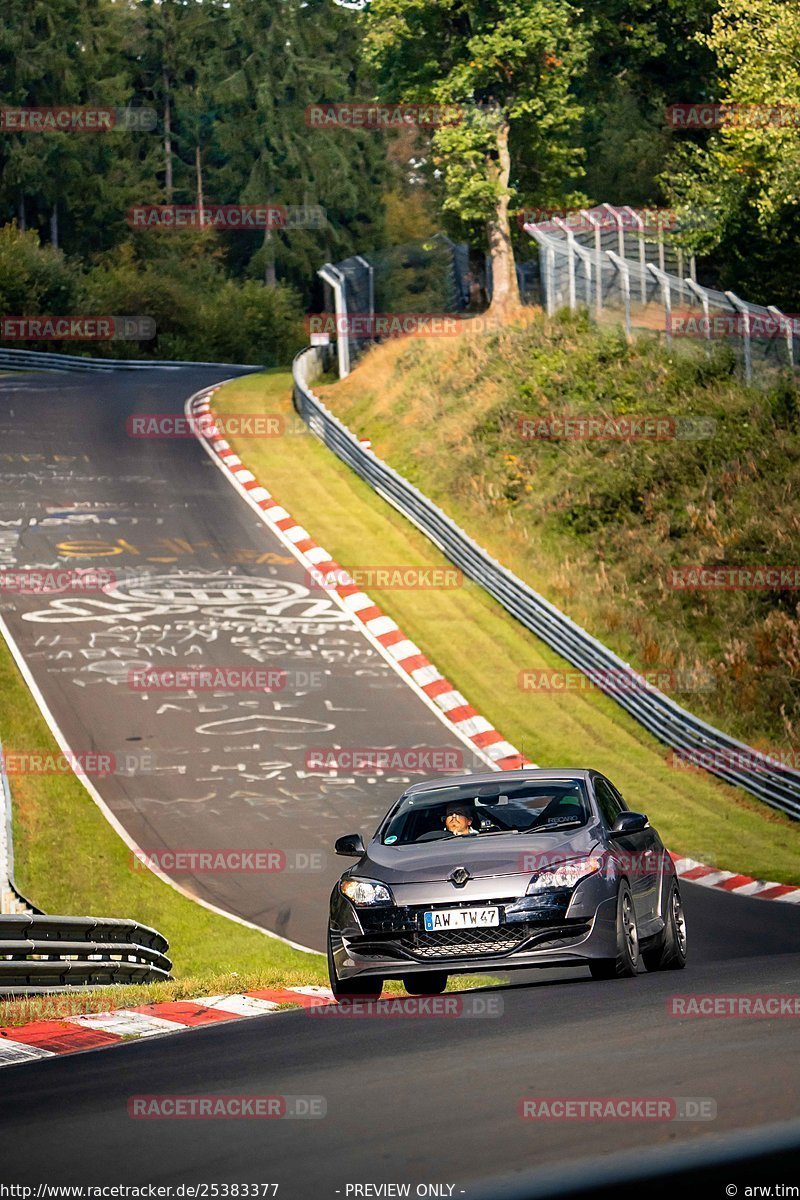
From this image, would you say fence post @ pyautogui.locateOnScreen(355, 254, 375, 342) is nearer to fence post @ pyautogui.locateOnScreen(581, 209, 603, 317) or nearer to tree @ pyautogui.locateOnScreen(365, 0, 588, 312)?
tree @ pyautogui.locateOnScreen(365, 0, 588, 312)

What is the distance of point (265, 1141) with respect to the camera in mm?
5996

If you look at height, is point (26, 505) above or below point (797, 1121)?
below

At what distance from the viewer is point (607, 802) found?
11562mm

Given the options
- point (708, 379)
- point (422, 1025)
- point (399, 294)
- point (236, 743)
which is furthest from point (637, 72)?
point (422, 1025)

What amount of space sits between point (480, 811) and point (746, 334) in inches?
924

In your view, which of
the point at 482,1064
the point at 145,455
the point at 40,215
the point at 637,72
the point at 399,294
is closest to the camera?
the point at 482,1064

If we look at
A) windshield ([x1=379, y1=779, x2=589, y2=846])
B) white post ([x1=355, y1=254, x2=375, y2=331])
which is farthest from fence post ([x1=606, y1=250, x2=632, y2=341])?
windshield ([x1=379, y1=779, x2=589, y2=846])

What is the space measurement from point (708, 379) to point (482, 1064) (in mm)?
28549

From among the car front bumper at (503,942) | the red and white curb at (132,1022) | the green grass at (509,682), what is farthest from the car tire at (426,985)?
Answer: the green grass at (509,682)

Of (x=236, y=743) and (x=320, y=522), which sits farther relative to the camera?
(x=320, y=522)

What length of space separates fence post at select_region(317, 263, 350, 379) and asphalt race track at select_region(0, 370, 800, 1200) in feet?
16.1

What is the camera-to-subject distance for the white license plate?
1009 centimetres

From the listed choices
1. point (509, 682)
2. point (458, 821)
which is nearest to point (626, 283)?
point (509, 682)

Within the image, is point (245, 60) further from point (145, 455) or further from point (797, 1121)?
point (797, 1121)
